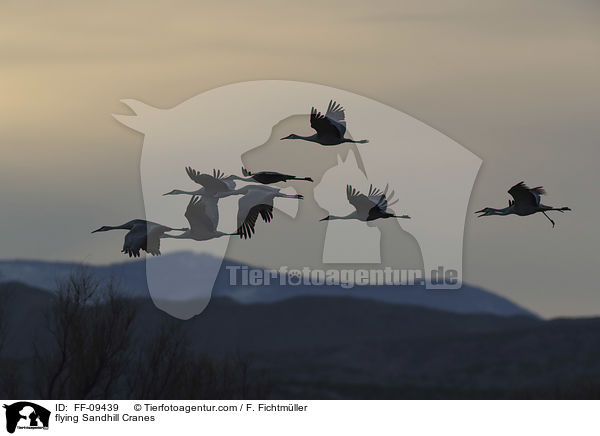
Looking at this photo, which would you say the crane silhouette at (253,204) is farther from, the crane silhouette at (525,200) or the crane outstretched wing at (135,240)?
the crane silhouette at (525,200)

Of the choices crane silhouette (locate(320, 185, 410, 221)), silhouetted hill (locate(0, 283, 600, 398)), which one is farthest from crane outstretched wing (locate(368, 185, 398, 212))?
silhouetted hill (locate(0, 283, 600, 398))

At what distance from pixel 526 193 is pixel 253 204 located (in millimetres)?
7695

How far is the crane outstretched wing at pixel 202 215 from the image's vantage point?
3838 centimetres

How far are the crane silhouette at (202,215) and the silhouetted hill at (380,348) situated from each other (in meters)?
70.2

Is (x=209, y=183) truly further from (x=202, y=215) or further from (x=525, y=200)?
(x=525, y=200)

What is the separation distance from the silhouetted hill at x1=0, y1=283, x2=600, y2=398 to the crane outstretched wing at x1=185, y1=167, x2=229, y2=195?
70.7m

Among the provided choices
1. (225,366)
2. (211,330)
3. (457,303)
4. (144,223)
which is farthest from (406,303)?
(144,223)

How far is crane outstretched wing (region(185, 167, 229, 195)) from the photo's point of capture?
3803 cm

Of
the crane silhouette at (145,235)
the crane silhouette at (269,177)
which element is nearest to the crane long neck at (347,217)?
the crane silhouette at (269,177)

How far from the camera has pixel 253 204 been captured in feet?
120

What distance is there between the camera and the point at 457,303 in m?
181

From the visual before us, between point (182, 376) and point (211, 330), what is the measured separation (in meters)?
83.5

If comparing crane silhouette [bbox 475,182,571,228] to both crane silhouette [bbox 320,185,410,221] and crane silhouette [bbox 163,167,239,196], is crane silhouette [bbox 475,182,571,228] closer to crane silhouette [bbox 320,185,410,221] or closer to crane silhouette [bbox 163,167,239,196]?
crane silhouette [bbox 320,185,410,221]
